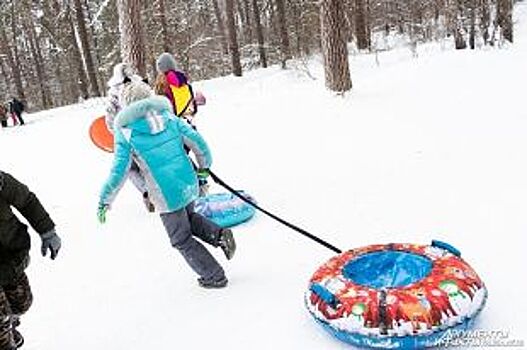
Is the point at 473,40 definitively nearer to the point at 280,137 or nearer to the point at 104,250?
the point at 280,137

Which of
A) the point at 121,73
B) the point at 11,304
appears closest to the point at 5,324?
the point at 11,304

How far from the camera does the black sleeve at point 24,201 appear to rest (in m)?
3.24

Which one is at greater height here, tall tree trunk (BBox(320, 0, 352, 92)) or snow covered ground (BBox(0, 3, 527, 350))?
tall tree trunk (BBox(320, 0, 352, 92))

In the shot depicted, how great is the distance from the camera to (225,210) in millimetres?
5902

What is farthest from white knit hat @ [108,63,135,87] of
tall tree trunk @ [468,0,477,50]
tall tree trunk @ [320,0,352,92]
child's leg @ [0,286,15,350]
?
tall tree trunk @ [468,0,477,50]

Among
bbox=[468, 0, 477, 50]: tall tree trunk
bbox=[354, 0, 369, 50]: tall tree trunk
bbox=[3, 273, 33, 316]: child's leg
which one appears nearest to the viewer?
bbox=[3, 273, 33, 316]: child's leg

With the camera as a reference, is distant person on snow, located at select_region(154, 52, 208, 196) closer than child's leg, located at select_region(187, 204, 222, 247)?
No

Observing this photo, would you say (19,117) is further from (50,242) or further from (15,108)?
(50,242)

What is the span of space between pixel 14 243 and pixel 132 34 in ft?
30.1

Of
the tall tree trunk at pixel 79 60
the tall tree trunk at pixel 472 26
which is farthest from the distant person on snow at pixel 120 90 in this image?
the tall tree trunk at pixel 79 60

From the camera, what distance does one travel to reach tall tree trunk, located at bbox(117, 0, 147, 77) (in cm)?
1173

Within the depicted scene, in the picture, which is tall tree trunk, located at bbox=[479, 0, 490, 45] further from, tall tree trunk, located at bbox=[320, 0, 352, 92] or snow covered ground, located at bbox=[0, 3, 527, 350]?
tall tree trunk, located at bbox=[320, 0, 352, 92]

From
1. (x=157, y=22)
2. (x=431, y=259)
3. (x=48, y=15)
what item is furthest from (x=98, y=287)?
(x=48, y=15)

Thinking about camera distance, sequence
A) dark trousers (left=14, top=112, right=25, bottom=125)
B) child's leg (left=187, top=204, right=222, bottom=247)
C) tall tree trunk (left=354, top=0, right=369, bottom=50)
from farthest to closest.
→ dark trousers (left=14, top=112, right=25, bottom=125)
tall tree trunk (left=354, top=0, right=369, bottom=50)
child's leg (left=187, top=204, right=222, bottom=247)
